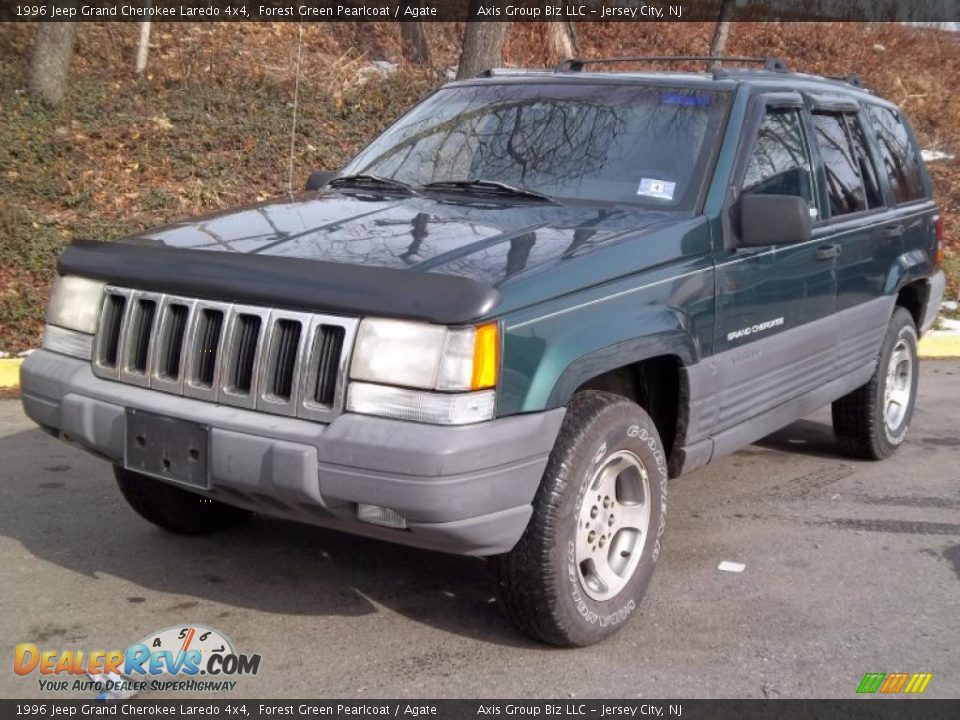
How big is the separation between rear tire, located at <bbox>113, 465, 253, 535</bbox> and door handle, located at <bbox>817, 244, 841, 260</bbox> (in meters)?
2.78

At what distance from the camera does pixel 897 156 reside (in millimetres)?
6270

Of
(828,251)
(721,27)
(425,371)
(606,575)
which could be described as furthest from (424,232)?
(721,27)

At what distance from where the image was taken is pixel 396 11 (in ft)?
55.6

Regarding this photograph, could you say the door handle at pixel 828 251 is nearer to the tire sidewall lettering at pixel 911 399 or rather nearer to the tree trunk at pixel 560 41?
the tire sidewall lettering at pixel 911 399

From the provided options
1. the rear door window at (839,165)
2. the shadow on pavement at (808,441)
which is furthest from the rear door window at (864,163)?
the shadow on pavement at (808,441)

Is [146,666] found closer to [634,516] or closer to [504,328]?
[504,328]

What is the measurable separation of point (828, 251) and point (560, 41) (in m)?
12.5

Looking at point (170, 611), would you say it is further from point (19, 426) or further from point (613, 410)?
point (19, 426)

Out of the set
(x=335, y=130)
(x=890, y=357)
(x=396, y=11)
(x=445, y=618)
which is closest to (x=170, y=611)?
(x=445, y=618)

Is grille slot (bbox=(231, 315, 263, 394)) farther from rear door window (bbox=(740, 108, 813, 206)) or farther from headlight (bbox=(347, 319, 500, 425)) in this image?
rear door window (bbox=(740, 108, 813, 206))

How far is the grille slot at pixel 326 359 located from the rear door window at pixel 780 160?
1.97 meters

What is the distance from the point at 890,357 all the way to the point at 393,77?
30.8ft

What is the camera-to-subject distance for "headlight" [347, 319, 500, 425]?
10.8 ft

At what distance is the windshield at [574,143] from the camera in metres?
4.50
